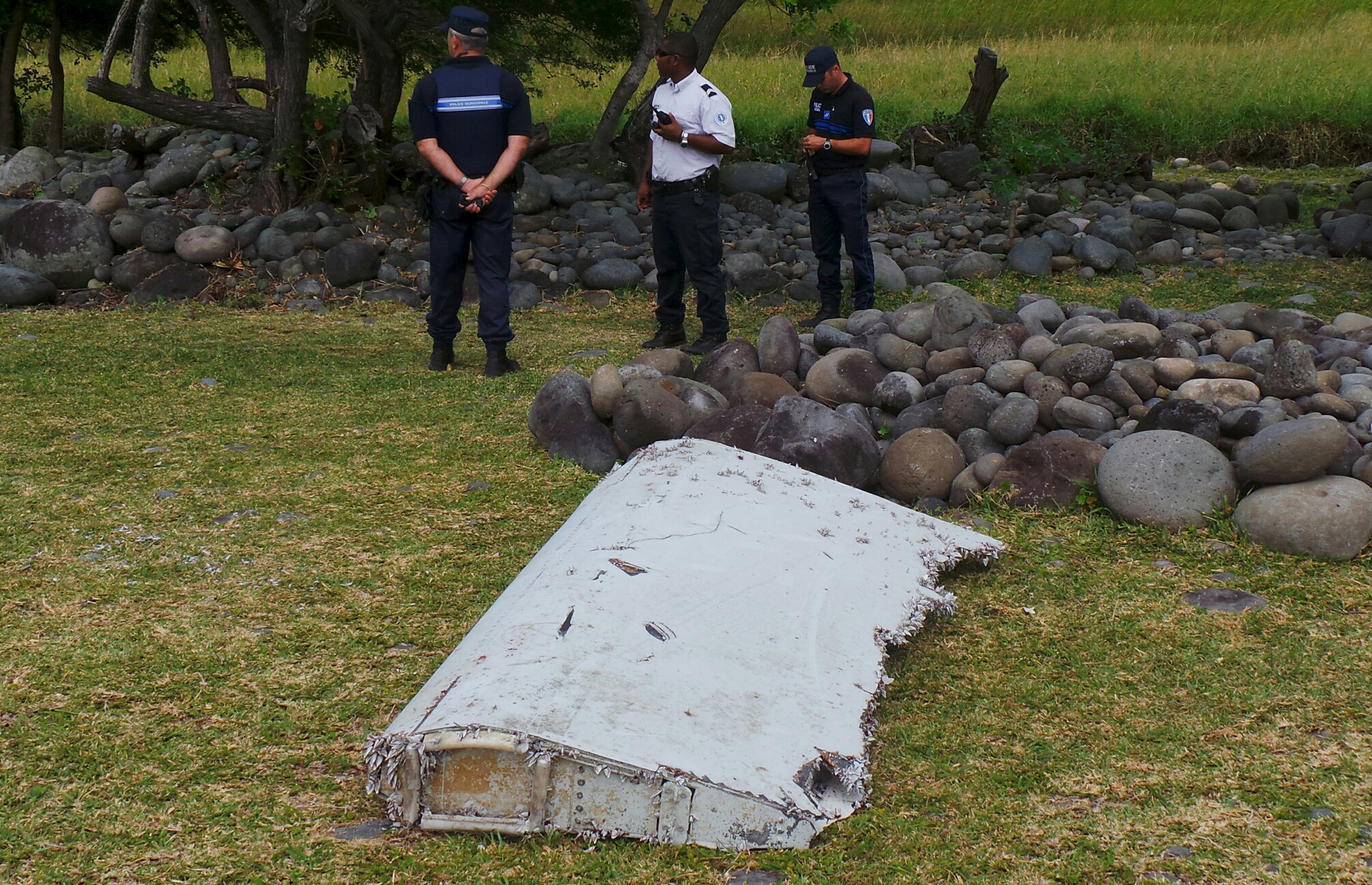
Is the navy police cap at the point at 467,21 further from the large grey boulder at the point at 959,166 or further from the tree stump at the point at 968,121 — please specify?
the tree stump at the point at 968,121

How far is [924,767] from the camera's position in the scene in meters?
2.54

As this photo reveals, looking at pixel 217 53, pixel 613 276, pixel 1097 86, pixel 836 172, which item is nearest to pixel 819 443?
pixel 836 172

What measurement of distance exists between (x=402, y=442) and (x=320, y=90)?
1329 cm

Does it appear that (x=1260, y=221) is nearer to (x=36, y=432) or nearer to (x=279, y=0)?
(x=279, y=0)

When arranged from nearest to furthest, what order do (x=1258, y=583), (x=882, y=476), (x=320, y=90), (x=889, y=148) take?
(x=1258, y=583)
(x=882, y=476)
(x=889, y=148)
(x=320, y=90)

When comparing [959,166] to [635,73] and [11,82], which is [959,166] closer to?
[635,73]

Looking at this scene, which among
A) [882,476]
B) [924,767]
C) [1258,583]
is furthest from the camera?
[882,476]

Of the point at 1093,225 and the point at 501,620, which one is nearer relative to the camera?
the point at 501,620

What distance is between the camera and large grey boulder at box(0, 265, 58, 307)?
7.98m

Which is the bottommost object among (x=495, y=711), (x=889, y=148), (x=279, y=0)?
(x=495, y=711)

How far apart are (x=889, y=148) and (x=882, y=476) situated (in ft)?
26.9

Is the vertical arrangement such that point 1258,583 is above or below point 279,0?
below

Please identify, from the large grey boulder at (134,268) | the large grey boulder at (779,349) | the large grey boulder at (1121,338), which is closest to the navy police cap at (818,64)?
the large grey boulder at (779,349)

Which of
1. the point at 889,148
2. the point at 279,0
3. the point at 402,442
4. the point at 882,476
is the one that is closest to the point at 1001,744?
the point at 882,476
